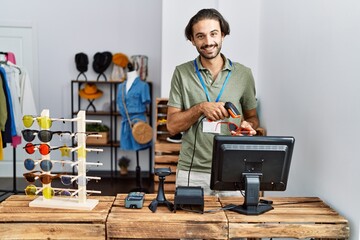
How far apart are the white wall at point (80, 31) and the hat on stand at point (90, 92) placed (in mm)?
194

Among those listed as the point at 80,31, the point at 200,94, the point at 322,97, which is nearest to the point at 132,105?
the point at 80,31

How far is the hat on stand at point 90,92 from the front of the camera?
489 cm

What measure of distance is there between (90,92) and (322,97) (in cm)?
371

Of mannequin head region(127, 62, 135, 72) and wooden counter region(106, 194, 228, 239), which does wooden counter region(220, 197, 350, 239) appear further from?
mannequin head region(127, 62, 135, 72)

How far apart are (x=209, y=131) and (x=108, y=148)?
3.63 metres

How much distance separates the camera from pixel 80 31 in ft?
16.5

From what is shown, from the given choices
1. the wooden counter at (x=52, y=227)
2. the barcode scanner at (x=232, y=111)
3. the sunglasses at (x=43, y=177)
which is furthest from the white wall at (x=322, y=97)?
the sunglasses at (x=43, y=177)

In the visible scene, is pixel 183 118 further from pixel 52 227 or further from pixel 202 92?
pixel 52 227

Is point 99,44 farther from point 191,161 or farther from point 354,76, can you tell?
point 354,76

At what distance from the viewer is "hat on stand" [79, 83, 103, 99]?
4.89 m

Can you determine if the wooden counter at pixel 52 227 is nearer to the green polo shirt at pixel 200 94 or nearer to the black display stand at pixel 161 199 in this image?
the black display stand at pixel 161 199

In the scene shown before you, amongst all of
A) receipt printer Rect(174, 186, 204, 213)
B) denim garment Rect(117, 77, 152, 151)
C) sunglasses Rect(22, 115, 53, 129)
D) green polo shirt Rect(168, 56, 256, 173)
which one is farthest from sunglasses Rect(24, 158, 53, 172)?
denim garment Rect(117, 77, 152, 151)

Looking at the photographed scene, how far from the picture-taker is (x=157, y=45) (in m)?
5.06

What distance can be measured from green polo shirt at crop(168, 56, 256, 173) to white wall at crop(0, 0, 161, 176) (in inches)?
126
